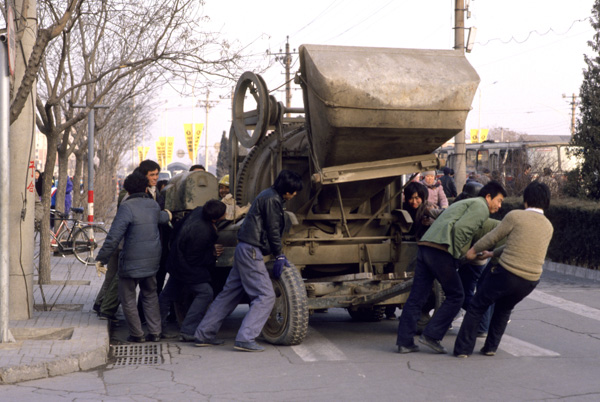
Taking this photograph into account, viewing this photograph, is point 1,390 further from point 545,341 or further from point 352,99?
point 545,341

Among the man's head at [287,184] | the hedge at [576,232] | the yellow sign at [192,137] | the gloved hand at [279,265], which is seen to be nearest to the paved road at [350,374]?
the gloved hand at [279,265]

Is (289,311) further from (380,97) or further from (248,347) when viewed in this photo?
(380,97)

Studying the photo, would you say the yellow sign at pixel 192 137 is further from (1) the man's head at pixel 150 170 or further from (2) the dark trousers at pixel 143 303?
(2) the dark trousers at pixel 143 303

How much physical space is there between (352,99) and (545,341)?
3363mm

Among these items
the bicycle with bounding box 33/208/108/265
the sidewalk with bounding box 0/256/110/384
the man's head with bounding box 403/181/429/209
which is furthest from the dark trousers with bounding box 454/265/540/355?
the bicycle with bounding box 33/208/108/265

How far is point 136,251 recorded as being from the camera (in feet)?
27.5

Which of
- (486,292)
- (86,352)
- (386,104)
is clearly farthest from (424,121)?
(86,352)

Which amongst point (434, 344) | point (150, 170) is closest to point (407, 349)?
point (434, 344)

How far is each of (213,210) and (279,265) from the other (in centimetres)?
97

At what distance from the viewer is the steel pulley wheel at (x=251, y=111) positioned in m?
9.10

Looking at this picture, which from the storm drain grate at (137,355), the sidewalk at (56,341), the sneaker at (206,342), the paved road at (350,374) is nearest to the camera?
the paved road at (350,374)

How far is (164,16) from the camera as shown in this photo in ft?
44.9

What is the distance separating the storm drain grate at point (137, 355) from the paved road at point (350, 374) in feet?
0.37

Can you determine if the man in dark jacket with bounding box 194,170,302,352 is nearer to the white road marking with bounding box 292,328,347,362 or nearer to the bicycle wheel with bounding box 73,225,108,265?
the white road marking with bounding box 292,328,347,362
